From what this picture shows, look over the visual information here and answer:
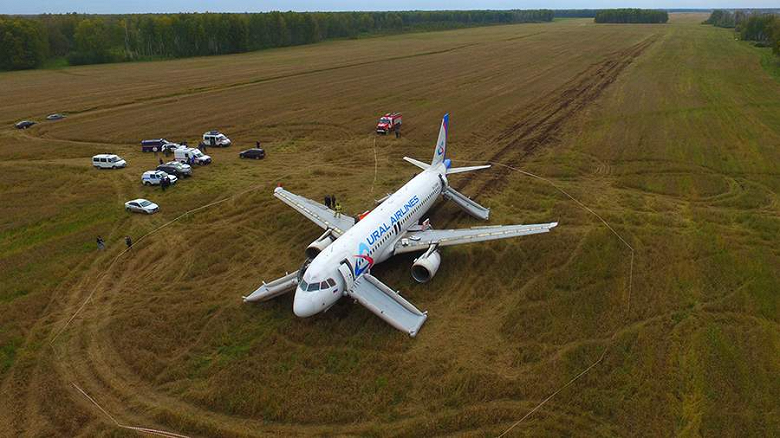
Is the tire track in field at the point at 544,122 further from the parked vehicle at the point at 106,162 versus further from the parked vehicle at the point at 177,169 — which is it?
the parked vehicle at the point at 106,162

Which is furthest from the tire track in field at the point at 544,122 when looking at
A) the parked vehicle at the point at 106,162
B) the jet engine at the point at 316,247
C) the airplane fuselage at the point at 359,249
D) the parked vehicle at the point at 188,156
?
the parked vehicle at the point at 106,162

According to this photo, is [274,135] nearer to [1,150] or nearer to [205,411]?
[1,150]

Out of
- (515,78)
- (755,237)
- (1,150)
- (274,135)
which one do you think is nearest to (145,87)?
(1,150)

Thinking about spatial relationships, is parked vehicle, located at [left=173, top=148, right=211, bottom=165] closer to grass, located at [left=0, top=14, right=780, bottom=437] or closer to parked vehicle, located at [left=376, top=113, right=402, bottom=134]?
grass, located at [left=0, top=14, right=780, bottom=437]

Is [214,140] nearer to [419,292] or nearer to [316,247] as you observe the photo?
[316,247]

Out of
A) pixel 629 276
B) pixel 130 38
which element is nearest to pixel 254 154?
pixel 629 276

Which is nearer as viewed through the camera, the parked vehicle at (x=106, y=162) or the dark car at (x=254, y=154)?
the parked vehicle at (x=106, y=162)
